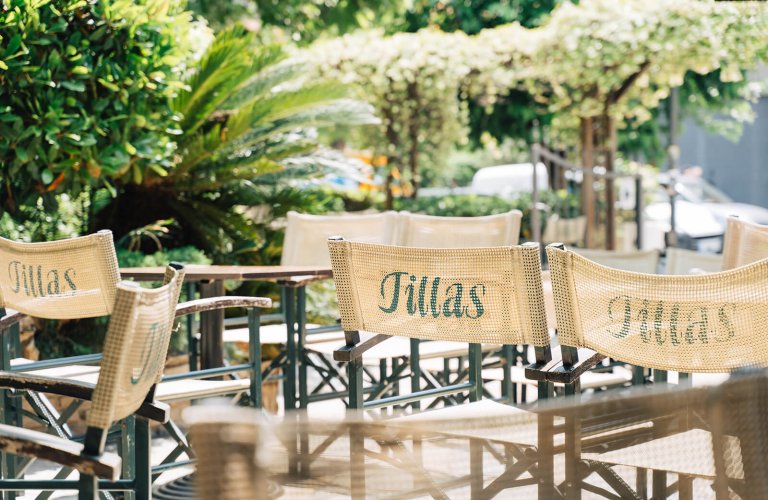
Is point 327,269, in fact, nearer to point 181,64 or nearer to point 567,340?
point 567,340

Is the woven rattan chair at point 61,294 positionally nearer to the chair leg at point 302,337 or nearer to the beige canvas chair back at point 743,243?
the chair leg at point 302,337

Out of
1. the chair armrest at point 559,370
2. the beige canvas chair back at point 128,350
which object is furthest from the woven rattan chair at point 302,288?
the beige canvas chair back at point 128,350

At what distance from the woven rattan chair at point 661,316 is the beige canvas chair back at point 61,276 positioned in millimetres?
1347

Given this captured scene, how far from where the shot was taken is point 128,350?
5.77 ft

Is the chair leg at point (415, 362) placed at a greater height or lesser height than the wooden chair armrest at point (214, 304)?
lesser

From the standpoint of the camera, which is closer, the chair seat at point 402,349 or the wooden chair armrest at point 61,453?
the wooden chair armrest at point 61,453

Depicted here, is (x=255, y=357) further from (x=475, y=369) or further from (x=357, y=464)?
(x=357, y=464)

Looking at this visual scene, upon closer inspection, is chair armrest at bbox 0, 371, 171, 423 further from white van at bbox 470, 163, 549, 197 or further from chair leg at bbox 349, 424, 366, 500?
white van at bbox 470, 163, 549, 197

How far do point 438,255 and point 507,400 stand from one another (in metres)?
1.42

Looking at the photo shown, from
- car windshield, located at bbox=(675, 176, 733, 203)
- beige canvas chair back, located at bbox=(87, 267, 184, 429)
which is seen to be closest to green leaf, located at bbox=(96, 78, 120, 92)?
beige canvas chair back, located at bbox=(87, 267, 184, 429)

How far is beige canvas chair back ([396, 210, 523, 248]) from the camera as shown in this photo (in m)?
4.63

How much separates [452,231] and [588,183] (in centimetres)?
750

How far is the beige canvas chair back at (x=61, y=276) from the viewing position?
2867 mm

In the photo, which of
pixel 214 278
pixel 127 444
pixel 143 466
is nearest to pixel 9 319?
pixel 127 444
